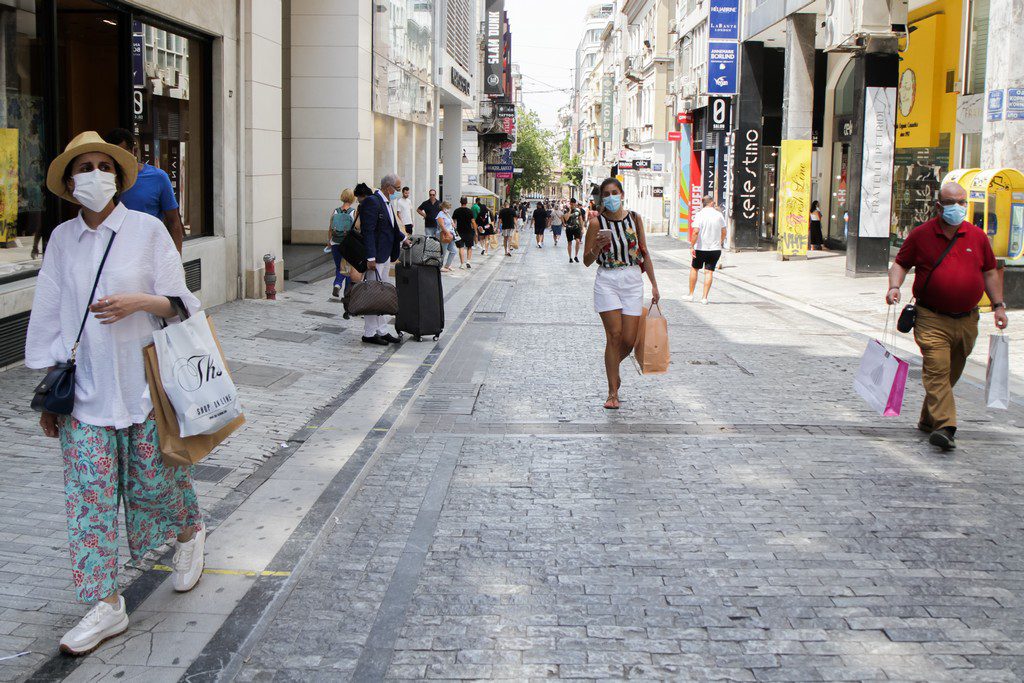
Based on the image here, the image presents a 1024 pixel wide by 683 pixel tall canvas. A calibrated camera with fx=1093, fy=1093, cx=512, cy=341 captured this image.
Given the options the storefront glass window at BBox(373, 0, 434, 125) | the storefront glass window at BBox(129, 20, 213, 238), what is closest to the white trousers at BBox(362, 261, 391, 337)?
the storefront glass window at BBox(129, 20, 213, 238)

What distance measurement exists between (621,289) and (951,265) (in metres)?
2.45

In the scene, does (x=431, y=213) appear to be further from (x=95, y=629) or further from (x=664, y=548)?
(x=95, y=629)

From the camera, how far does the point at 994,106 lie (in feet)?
52.3

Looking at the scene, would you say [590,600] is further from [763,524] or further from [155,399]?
[155,399]

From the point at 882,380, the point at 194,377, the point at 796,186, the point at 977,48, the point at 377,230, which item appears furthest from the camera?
the point at 796,186

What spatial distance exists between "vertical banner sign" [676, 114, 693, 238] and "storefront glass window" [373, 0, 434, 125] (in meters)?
12.2

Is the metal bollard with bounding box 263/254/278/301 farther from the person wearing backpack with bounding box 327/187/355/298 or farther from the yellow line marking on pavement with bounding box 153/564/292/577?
the yellow line marking on pavement with bounding box 153/564/292/577

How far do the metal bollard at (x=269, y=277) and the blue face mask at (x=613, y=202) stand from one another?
318 inches

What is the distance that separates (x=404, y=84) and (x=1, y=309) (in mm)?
20803

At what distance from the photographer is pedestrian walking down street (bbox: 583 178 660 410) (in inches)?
340

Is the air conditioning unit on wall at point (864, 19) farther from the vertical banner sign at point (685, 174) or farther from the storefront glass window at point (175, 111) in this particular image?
the vertical banner sign at point (685, 174)

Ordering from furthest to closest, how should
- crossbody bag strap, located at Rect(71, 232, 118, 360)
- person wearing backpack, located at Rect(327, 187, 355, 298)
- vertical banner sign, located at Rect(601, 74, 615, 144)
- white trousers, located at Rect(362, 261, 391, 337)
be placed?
vertical banner sign, located at Rect(601, 74, 615, 144) → person wearing backpack, located at Rect(327, 187, 355, 298) → white trousers, located at Rect(362, 261, 391, 337) → crossbody bag strap, located at Rect(71, 232, 118, 360)

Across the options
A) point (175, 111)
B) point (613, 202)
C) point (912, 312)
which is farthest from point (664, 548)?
point (175, 111)

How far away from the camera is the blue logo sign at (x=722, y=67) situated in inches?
1313
